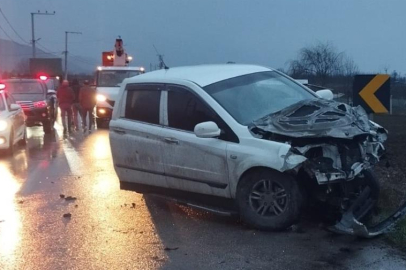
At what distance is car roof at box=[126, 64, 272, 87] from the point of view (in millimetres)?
8320

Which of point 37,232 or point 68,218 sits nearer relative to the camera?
point 37,232

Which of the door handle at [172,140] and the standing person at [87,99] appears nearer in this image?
the door handle at [172,140]

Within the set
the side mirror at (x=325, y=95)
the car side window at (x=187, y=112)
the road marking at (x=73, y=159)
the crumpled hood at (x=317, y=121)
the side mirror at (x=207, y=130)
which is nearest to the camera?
the crumpled hood at (x=317, y=121)

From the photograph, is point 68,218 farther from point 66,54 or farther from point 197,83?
point 66,54

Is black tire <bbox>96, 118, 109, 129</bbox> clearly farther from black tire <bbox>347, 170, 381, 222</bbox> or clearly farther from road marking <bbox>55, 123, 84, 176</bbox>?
black tire <bbox>347, 170, 381, 222</bbox>

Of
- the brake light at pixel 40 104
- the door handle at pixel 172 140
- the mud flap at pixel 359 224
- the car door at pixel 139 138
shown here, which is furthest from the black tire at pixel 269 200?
the brake light at pixel 40 104

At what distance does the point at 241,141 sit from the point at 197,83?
1.14m

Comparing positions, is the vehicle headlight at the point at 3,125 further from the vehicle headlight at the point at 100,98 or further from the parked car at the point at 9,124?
the vehicle headlight at the point at 100,98

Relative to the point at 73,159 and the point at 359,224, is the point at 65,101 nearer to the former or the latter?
the point at 73,159

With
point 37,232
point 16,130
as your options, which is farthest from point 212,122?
point 16,130

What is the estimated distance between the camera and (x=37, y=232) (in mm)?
7574

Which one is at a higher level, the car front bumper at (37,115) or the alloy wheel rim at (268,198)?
the alloy wheel rim at (268,198)

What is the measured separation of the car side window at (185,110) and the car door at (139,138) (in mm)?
212

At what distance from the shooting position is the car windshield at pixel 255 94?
792 cm
